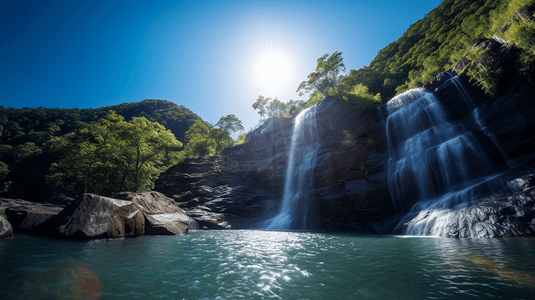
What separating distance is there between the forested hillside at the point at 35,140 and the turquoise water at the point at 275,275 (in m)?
22.8

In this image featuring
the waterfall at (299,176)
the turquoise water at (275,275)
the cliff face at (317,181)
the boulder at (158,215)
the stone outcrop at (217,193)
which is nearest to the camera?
the turquoise water at (275,275)

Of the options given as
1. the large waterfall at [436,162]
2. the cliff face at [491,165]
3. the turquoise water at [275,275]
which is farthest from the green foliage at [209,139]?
the turquoise water at [275,275]

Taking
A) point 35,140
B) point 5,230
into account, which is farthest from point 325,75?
point 35,140

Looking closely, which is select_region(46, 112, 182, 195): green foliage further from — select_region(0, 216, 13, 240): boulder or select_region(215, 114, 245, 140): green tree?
select_region(215, 114, 245, 140): green tree

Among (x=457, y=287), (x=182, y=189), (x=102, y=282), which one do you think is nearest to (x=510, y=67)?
(x=457, y=287)

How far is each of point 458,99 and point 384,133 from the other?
6.38 m

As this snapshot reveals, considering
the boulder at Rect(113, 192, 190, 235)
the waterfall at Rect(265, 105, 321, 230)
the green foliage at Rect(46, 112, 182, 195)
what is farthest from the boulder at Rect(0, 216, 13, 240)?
the waterfall at Rect(265, 105, 321, 230)

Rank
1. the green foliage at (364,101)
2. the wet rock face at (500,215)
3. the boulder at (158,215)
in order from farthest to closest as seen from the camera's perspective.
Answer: the green foliage at (364,101)
the boulder at (158,215)
the wet rock face at (500,215)

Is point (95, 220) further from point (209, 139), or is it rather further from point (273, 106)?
point (273, 106)

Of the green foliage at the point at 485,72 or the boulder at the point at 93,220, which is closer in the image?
the boulder at the point at 93,220

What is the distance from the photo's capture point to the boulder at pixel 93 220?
416 inches

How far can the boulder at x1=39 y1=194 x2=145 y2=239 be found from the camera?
34.7ft

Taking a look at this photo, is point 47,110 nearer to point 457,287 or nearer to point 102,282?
point 102,282

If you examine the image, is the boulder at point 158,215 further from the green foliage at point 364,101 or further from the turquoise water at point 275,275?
the green foliage at point 364,101
